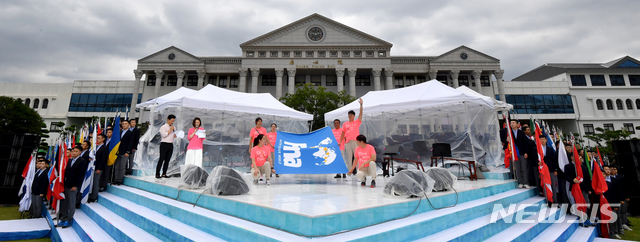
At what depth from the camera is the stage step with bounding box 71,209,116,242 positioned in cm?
405

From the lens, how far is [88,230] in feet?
14.3

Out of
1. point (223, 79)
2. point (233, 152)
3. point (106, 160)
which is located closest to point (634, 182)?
point (233, 152)

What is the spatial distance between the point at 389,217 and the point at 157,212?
3908mm

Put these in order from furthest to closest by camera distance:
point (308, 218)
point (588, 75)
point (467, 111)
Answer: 1. point (588, 75)
2. point (467, 111)
3. point (308, 218)

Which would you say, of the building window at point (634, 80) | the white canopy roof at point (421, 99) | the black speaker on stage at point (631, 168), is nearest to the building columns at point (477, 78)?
the building window at point (634, 80)

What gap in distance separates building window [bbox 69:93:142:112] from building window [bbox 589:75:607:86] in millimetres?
66962

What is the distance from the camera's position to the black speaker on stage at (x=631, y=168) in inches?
345

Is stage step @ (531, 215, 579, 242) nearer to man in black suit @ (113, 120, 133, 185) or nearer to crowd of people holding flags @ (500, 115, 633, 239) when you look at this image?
crowd of people holding flags @ (500, 115, 633, 239)

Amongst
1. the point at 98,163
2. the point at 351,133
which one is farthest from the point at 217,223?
the point at 98,163

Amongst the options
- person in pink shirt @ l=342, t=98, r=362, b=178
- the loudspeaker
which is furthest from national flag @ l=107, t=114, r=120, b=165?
the loudspeaker

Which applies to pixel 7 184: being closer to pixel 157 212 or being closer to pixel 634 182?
pixel 157 212

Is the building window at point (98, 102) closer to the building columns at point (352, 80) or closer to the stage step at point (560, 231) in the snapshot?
the building columns at point (352, 80)

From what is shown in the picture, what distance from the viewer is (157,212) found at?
14.7 feet

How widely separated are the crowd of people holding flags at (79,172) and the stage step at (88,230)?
0.23 m
